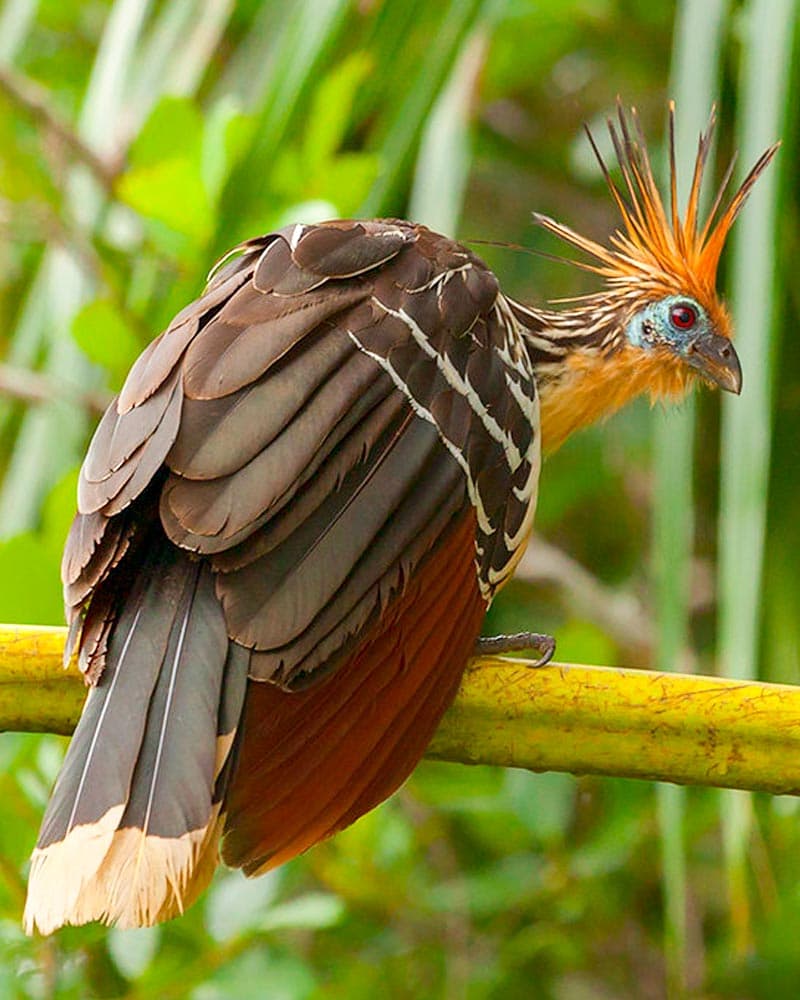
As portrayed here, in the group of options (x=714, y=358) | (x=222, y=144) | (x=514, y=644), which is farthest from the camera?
(x=714, y=358)

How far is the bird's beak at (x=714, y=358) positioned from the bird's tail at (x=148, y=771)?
1012mm

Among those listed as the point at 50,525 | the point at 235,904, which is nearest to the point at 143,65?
the point at 50,525

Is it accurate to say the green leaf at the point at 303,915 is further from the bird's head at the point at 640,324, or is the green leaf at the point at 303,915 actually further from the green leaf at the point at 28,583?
the bird's head at the point at 640,324

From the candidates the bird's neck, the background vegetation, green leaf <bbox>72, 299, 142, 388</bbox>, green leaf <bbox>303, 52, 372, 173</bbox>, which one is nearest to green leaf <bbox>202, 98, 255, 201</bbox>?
the background vegetation

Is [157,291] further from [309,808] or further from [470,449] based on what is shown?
[309,808]

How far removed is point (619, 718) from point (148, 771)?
0.46 meters

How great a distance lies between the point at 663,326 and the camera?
93.4 inches

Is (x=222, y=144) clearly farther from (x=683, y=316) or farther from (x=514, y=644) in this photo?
(x=514, y=644)

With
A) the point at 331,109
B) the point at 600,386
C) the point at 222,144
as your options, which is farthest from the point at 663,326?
the point at 222,144

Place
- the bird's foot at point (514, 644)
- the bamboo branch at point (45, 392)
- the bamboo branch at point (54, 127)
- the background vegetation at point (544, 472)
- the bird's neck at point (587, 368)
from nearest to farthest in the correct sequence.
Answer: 1. the bird's foot at point (514, 644)
2. the background vegetation at point (544, 472)
3. the bird's neck at point (587, 368)
4. the bamboo branch at point (54, 127)
5. the bamboo branch at point (45, 392)

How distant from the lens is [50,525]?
7.13ft

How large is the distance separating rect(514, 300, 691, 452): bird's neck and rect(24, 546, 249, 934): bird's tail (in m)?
0.79

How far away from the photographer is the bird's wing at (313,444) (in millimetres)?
1589

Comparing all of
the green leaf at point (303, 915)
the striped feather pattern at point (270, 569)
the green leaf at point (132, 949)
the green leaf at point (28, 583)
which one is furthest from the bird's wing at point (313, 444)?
the green leaf at point (132, 949)
